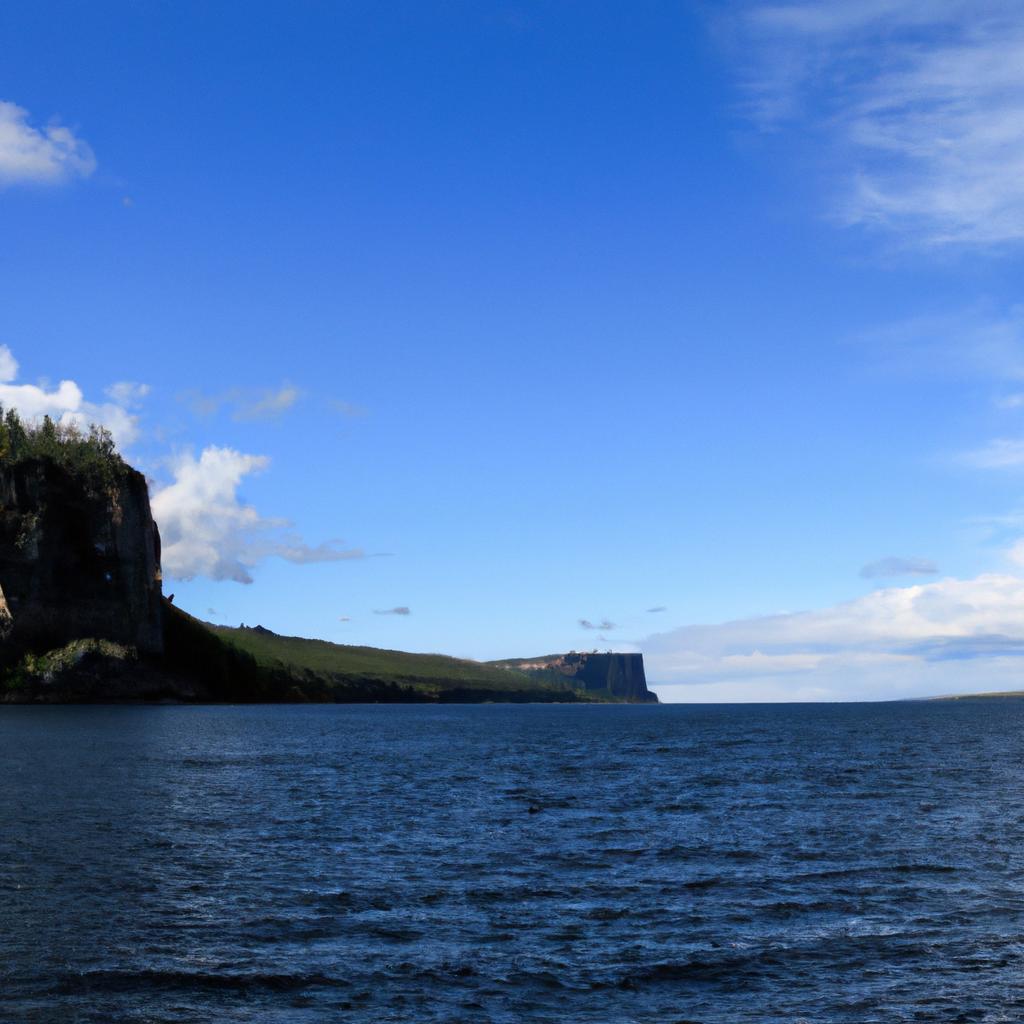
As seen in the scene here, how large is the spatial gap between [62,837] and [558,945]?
23915 mm

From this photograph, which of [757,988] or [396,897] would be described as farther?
[396,897]

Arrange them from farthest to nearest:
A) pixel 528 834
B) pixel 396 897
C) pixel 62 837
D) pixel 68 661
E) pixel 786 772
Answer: pixel 68 661, pixel 786 772, pixel 528 834, pixel 62 837, pixel 396 897

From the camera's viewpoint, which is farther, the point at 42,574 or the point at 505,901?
the point at 42,574

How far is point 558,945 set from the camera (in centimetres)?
2597

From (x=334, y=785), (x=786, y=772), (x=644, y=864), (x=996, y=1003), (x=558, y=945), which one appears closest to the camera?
(x=996, y=1003)

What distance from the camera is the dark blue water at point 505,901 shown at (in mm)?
21891

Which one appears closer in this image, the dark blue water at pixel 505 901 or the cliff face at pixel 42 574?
the dark blue water at pixel 505 901

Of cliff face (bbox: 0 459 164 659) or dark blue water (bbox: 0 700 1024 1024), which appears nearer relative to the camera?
dark blue water (bbox: 0 700 1024 1024)

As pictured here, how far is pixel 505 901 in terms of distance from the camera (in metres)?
30.9

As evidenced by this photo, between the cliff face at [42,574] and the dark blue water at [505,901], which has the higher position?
the cliff face at [42,574]

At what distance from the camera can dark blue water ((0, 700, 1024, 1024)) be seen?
21.9 meters

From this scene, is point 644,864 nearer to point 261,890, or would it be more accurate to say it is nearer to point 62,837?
point 261,890

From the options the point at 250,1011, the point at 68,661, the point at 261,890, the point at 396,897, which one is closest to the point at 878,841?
the point at 396,897

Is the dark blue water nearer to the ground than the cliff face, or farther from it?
nearer to the ground
